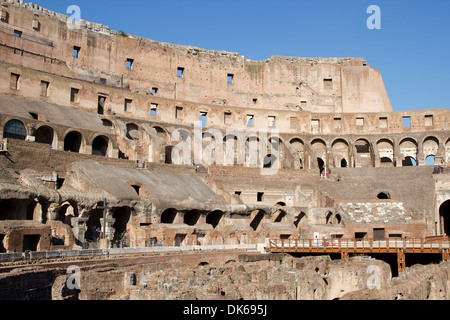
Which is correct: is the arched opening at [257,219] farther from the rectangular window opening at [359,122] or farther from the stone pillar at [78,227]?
the rectangular window opening at [359,122]

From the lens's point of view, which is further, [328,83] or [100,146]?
[328,83]

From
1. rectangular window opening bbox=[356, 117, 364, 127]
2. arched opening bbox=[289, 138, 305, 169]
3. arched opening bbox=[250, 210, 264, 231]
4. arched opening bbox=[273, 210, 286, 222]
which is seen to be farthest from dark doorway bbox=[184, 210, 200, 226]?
rectangular window opening bbox=[356, 117, 364, 127]

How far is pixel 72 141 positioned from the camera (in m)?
39.9

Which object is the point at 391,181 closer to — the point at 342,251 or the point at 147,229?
the point at 342,251

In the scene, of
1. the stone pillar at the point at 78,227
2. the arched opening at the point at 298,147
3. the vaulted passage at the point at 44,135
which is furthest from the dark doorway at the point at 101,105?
the stone pillar at the point at 78,227

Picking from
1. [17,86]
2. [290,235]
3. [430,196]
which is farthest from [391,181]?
[17,86]

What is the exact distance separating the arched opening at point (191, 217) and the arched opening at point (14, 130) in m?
12.8

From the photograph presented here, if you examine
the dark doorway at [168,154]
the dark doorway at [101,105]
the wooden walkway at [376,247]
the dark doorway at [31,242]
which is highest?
the dark doorway at [101,105]

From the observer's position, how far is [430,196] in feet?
133

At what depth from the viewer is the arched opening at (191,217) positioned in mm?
35281

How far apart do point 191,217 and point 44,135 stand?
13.1 m

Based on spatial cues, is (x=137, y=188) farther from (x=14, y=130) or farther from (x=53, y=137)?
(x=14, y=130)

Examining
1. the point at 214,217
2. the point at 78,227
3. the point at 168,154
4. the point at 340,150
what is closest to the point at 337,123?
the point at 340,150
